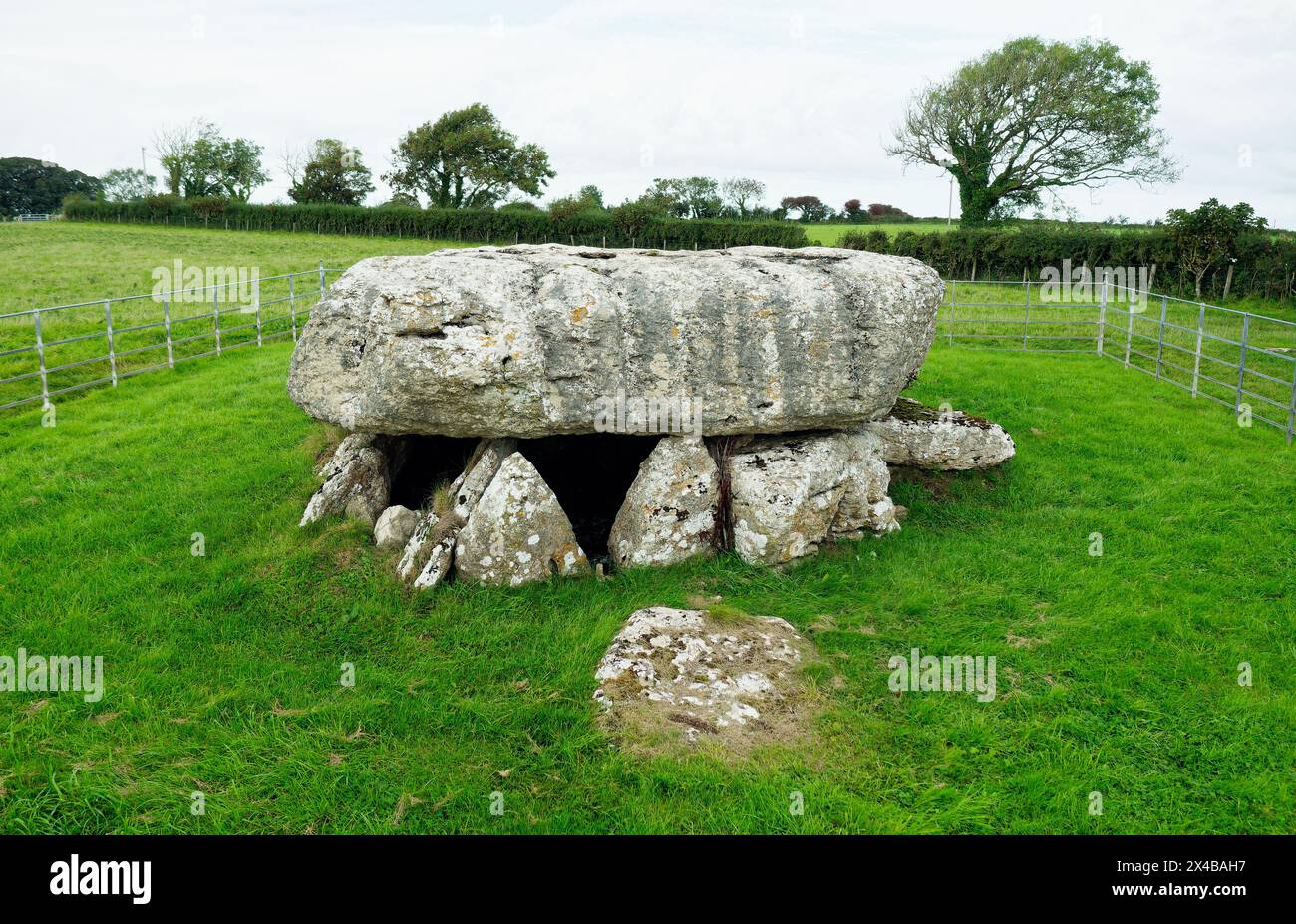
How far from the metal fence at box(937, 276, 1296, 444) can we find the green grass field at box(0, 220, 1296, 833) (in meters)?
3.68

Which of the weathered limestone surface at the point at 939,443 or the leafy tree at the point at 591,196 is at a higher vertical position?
the leafy tree at the point at 591,196

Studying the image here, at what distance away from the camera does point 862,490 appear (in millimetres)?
8828

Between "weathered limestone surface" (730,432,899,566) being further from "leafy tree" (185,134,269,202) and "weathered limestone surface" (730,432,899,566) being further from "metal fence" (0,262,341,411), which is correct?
"leafy tree" (185,134,269,202)

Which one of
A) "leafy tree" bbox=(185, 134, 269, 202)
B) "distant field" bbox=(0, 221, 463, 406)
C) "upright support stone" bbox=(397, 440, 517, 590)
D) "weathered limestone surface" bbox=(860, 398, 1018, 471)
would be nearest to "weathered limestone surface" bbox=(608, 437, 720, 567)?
"upright support stone" bbox=(397, 440, 517, 590)

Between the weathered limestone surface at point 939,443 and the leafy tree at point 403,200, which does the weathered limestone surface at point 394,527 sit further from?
the leafy tree at point 403,200

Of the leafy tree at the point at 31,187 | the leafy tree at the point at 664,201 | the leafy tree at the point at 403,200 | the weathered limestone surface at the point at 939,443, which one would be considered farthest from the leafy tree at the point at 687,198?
the leafy tree at the point at 31,187

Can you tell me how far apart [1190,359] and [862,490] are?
12.3m

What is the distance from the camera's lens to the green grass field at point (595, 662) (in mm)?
5266

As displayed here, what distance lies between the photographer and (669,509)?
8172 millimetres

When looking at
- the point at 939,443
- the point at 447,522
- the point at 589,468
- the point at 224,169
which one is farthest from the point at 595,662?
the point at 224,169

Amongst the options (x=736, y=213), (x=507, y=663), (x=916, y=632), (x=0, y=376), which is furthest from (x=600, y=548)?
(x=736, y=213)

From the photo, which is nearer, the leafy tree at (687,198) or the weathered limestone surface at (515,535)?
the weathered limestone surface at (515,535)

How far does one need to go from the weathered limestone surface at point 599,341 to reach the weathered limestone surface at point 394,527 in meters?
0.85

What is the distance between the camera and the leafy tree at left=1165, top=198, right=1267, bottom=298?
76.3ft
